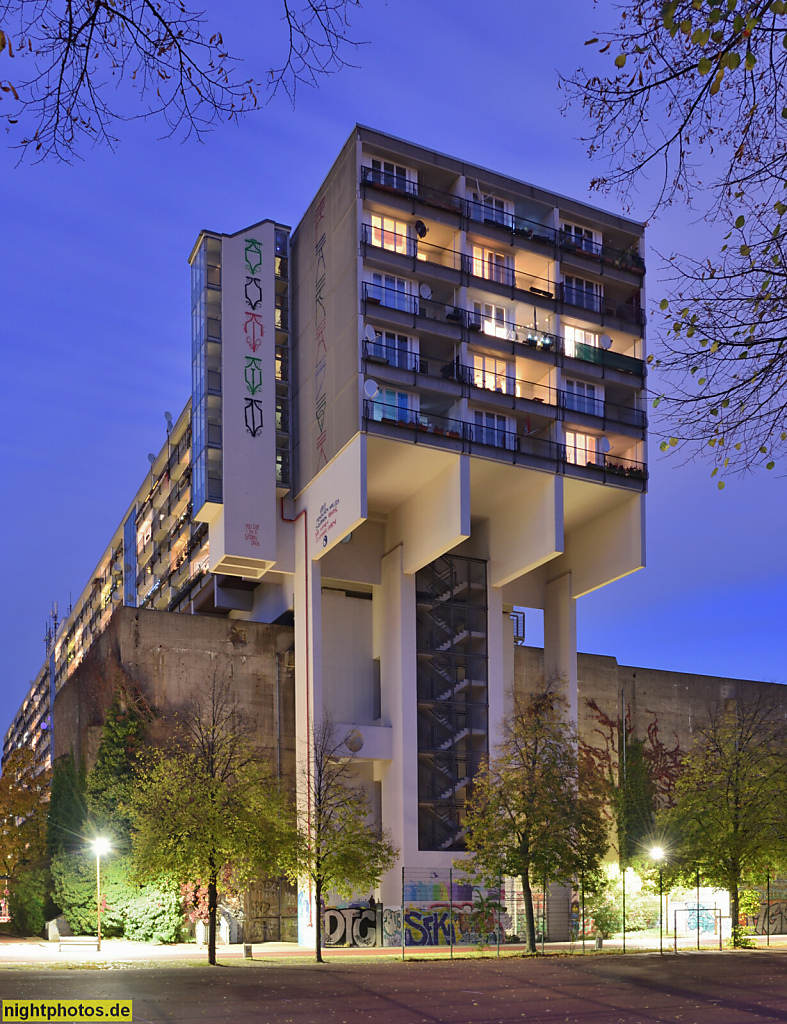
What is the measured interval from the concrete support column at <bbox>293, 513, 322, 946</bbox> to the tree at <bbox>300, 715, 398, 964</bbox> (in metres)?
1.31

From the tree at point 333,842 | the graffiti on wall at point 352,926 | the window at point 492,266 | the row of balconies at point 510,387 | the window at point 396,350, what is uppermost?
the window at point 492,266

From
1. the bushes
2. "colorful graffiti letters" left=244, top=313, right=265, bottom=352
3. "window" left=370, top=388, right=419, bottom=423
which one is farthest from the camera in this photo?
"colorful graffiti letters" left=244, top=313, right=265, bottom=352

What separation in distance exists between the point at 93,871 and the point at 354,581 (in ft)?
53.3

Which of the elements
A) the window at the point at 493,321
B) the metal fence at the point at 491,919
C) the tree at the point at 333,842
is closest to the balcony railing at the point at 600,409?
the window at the point at 493,321

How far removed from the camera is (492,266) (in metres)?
51.5

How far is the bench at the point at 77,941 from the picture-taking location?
40966mm

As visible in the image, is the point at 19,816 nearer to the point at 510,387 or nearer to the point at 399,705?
the point at 399,705

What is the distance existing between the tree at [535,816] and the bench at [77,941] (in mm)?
14602

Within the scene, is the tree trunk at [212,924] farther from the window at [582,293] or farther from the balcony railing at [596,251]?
the balcony railing at [596,251]

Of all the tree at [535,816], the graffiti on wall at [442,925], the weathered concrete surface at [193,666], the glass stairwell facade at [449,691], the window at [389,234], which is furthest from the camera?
the weathered concrete surface at [193,666]

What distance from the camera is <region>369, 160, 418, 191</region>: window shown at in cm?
4822

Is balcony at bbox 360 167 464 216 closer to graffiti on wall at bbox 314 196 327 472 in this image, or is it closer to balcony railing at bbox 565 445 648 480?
graffiti on wall at bbox 314 196 327 472

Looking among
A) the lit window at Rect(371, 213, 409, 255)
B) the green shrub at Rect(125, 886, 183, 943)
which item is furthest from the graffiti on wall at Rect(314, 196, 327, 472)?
the green shrub at Rect(125, 886, 183, 943)

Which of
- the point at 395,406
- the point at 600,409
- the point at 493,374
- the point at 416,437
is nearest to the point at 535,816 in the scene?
the point at 416,437
